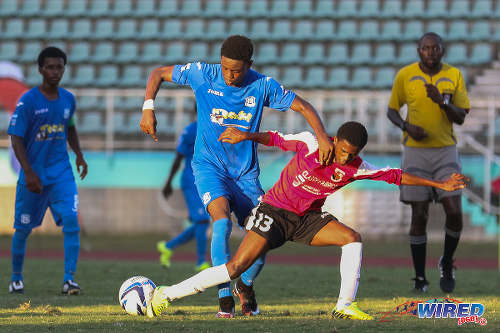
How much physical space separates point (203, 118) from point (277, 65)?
14514 millimetres

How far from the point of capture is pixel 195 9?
2266cm

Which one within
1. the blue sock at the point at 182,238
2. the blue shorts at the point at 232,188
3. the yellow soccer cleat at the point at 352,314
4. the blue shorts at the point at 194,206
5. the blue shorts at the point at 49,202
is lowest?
the blue sock at the point at 182,238

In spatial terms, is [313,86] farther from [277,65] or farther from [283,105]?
[283,105]

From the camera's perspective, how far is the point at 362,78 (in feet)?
68.4

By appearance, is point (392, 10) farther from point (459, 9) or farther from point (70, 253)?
point (70, 253)

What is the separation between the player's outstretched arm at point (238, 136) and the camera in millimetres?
6262

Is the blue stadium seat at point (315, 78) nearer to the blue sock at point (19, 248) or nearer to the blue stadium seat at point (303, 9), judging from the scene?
the blue stadium seat at point (303, 9)

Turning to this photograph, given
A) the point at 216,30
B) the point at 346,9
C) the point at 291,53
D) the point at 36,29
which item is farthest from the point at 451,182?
the point at 36,29

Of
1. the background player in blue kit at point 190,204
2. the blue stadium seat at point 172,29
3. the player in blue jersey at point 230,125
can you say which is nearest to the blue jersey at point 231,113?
the player in blue jersey at point 230,125

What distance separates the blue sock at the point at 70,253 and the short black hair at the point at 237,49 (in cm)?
313

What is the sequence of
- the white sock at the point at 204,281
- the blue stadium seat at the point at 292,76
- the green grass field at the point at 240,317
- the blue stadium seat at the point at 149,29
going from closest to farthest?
the green grass field at the point at 240,317, the white sock at the point at 204,281, the blue stadium seat at the point at 292,76, the blue stadium seat at the point at 149,29

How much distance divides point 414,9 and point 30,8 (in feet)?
32.3

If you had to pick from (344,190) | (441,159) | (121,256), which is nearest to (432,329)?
(441,159)

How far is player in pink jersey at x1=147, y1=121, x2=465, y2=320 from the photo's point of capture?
6.27 meters
